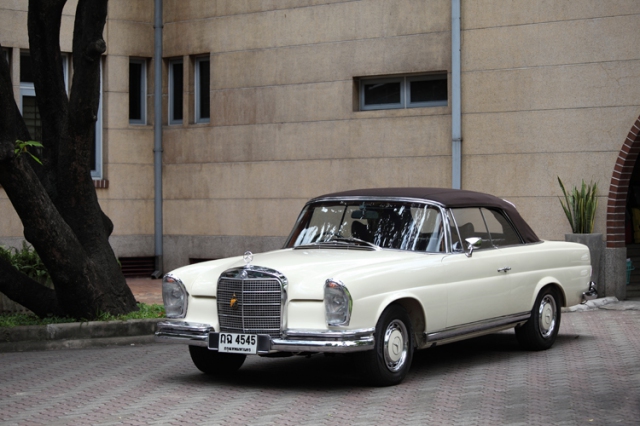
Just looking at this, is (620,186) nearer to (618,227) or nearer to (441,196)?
(618,227)

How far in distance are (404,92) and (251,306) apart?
9428 millimetres

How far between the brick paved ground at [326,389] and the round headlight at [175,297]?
0.60 m

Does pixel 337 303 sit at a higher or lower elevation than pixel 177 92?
lower

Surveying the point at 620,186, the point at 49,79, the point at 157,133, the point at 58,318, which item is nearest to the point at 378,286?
the point at 58,318

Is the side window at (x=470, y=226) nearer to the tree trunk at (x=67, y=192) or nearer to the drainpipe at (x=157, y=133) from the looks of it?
the tree trunk at (x=67, y=192)

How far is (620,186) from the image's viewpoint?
14.8 m

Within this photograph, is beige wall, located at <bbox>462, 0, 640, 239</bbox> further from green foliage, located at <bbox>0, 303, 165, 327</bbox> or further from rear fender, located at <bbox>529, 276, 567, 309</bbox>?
green foliage, located at <bbox>0, 303, 165, 327</bbox>

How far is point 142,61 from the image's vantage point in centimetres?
1958

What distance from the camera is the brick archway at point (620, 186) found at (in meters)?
14.6

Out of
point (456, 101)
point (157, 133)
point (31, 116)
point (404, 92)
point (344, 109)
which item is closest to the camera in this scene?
point (456, 101)

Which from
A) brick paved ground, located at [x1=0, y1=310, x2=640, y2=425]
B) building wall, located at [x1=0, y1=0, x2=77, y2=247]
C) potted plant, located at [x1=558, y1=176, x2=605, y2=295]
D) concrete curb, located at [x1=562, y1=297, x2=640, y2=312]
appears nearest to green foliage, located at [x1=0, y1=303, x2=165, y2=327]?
brick paved ground, located at [x1=0, y1=310, x2=640, y2=425]

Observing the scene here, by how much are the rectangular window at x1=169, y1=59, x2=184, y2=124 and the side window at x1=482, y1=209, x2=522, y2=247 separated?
10304 millimetres

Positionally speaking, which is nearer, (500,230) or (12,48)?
(500,230)

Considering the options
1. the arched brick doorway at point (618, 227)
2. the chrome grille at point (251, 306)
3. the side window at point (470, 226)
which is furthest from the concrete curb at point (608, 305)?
the chrome grille at point (251, 306)
